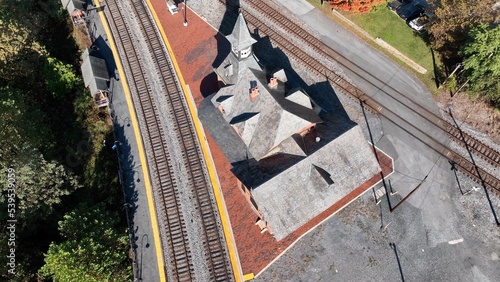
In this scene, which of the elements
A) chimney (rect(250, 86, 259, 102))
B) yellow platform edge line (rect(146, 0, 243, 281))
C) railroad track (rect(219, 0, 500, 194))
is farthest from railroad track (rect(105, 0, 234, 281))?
railroad track (rect(219, 0, 500, 194))

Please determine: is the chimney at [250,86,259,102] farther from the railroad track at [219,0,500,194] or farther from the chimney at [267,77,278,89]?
the railroad track at [219,0,500,194]

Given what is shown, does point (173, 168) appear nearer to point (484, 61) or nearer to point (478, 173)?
point (478, 173)

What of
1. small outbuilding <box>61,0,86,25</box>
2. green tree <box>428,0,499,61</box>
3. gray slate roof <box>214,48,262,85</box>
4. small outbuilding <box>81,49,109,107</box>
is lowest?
green tree <box>428,0,499,61</box>

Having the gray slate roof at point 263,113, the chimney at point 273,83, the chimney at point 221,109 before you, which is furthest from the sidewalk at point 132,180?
the chimney at point 273,83

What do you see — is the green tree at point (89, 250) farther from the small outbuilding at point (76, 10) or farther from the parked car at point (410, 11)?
the parked car at point (410, 11)

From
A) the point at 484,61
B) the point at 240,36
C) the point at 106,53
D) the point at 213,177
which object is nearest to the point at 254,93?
the point at 240,36

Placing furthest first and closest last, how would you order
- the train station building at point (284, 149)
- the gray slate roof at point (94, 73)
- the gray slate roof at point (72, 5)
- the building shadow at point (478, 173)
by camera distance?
the gray slate roof at point (72, 5)
the gray slate roof at point (94, 73)
the building shadow at point (478, 173)
the train station building at point (284, 149)

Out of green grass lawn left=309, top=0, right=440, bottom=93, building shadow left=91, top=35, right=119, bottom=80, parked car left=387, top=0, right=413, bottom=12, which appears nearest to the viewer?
green grass lawn left=309, top=0, right=440, bottom=93
